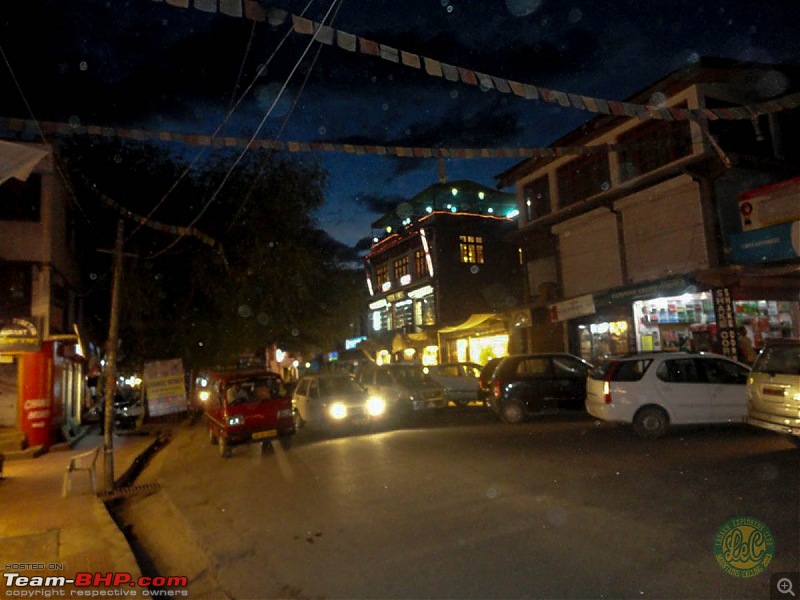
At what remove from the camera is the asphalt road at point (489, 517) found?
5.47 meters

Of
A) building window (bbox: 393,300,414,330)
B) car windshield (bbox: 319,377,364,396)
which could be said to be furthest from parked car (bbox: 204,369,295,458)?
building window (bbox: 393,300,414,330)

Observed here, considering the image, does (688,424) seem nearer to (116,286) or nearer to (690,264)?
(690,264)

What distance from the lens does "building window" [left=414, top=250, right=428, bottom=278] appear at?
38950 mm

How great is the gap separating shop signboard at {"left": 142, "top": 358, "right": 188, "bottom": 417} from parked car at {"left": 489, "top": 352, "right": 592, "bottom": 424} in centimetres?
1067

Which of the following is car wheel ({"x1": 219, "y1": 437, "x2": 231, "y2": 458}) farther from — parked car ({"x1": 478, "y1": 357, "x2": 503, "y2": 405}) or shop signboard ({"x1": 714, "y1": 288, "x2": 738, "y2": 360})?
shop signboard ({"x1": 714, "y1": 288, "x2": 738, "y2": 360})

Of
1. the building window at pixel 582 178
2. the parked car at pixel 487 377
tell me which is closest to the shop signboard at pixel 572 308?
the building window at pixel 582 178

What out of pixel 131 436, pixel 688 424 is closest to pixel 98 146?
pixel 131 436

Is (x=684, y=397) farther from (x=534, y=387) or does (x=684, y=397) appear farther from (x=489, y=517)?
(x=489, y=517)

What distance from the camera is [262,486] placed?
10328 millimetres

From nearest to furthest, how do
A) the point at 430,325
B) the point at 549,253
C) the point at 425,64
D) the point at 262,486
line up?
the point at 425,64 < the point at 262,486 < the point at 549,253 < the point at 430,325

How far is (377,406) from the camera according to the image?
18.5 m

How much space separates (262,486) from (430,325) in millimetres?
26349

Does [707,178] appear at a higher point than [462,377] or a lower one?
higher

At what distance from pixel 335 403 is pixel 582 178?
1327cm
